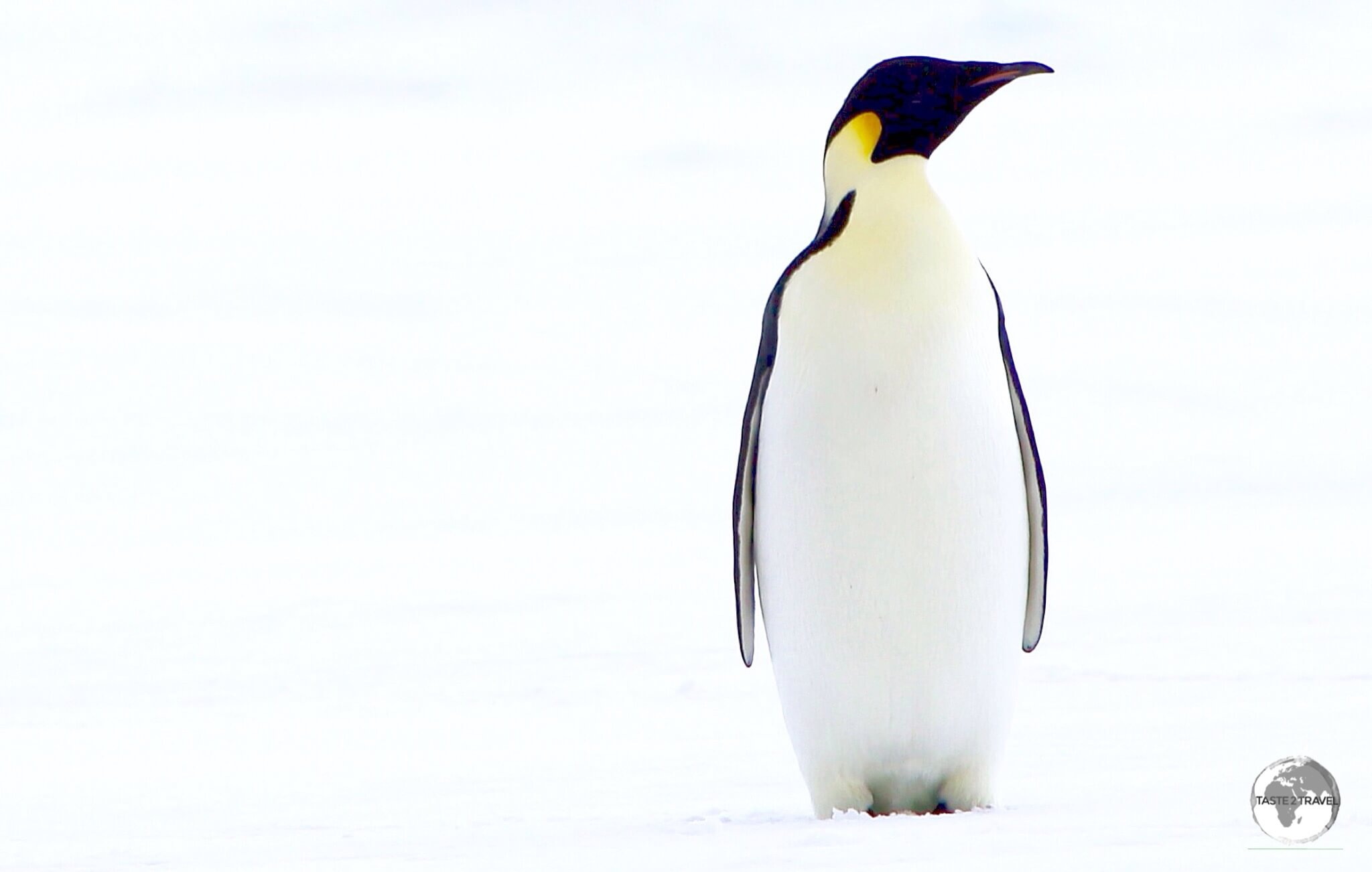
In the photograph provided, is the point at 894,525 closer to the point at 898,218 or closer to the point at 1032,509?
the point at 1032,509

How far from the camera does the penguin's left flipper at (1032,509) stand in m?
3.81

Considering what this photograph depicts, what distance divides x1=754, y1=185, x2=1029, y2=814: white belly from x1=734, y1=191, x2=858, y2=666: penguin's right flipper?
0.07 meters

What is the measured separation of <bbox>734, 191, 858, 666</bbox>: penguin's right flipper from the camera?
3.78m

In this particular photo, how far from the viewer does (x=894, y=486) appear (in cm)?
351

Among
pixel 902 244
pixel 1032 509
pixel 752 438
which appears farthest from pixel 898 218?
pixel 1032 509

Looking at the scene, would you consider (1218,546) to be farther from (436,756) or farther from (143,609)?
(436,756)

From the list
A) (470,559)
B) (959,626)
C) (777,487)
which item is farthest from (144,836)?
(470,559)

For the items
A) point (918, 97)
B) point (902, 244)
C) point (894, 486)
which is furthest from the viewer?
point (918, 97)

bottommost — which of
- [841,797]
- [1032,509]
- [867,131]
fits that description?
[841,797]

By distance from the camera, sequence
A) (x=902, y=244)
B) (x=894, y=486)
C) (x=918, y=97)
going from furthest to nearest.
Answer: (x=918, y=97), (x=902, y=244), (x=894, y=486)

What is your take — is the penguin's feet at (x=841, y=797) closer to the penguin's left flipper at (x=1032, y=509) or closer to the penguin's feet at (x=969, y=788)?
the penguin's feet at (x=969, y=788)

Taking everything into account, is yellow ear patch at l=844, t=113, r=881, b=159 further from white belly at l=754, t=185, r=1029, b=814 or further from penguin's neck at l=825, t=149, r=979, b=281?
white belly at l=754, t=185, r=1029, b=814

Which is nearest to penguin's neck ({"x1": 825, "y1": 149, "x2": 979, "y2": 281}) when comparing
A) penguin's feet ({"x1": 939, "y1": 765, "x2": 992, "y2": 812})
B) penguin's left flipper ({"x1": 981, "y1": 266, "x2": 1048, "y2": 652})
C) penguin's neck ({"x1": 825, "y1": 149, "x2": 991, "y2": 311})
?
penguin's neck ({"x1": 825, "y1": 149, "x2": 991, "y2": 311})

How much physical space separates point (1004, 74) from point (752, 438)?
39.7 inches
